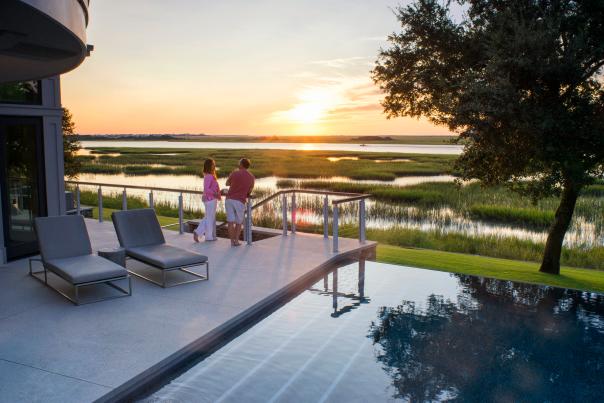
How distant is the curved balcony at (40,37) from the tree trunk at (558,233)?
9.84 metres

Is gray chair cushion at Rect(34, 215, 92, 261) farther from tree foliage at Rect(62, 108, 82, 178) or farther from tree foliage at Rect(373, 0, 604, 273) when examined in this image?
tree foliage at Rect(62, 108, 82, 178)

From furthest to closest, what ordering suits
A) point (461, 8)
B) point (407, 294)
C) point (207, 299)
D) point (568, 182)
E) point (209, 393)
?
1. point (461, 8)
2. point (568, 182)
3. point (407, 294)
4. point (207, 299)
5. point (209, 393)

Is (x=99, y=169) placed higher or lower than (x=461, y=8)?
lower

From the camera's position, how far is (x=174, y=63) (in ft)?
64.6

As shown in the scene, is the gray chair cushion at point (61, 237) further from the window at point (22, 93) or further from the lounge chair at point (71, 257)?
the window at point (22, 93)

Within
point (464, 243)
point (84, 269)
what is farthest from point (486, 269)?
point (84, 269)

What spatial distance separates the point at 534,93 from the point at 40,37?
8103 millimetres

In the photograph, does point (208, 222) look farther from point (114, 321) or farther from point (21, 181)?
point (114, 321)

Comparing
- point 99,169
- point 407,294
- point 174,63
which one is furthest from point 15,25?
point 99,169

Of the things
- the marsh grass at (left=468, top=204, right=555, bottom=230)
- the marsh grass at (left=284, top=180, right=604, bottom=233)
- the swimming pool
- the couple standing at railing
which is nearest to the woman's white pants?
the couple standing at railing

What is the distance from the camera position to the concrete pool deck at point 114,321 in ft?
15.2

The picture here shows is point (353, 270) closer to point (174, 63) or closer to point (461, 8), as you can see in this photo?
point (461, 8)

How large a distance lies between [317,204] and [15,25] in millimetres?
16813

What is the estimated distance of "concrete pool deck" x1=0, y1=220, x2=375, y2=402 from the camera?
464cm
